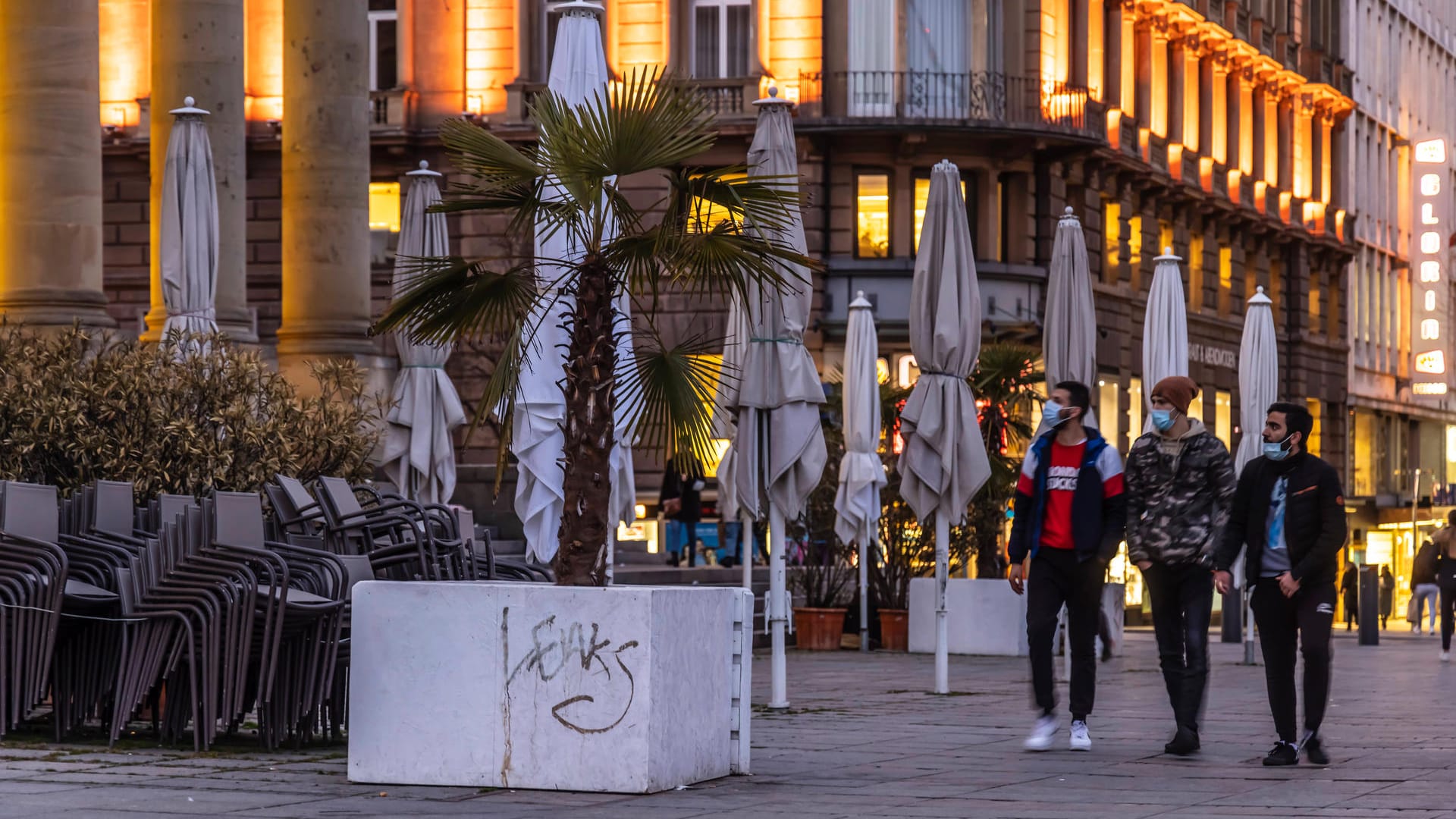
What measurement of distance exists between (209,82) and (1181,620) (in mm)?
19076

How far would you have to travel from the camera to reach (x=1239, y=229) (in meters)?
58.2

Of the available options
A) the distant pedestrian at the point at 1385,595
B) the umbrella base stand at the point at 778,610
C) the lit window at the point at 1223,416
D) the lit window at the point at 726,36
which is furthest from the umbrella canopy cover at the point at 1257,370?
the lit window at the point at 1223,416

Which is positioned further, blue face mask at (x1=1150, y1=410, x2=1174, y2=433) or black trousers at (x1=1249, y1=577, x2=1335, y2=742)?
blue face mask at (x1=1150, y1=410, x2=1174, y2=433)

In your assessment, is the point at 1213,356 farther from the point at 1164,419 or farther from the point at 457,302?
the point at 457,302

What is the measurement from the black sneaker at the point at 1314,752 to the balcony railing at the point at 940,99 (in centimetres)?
3221

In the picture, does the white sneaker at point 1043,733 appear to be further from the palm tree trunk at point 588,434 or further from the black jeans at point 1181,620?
the palm tree trunk at point 588,434

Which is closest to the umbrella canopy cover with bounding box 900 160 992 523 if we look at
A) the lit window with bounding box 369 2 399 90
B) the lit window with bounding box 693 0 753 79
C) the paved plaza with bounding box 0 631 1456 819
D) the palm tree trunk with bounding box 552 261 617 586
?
the paved plaza with bounding box 0 631 1456 819

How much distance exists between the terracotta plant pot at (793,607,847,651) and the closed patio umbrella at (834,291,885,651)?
25cm

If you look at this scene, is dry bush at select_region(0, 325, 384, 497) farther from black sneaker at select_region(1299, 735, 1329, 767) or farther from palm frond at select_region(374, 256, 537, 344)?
black sneaker at select_region(1299, 735, 1329, 767)

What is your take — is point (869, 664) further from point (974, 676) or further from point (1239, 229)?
point (1239, 229)

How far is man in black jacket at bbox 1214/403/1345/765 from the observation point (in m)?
12.1

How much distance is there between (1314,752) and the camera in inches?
475

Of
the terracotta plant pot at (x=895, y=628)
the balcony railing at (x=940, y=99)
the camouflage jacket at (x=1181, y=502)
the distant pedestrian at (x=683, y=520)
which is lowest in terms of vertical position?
the terracotta plant pot at (x=895, y=628)

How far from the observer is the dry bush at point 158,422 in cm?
1766
